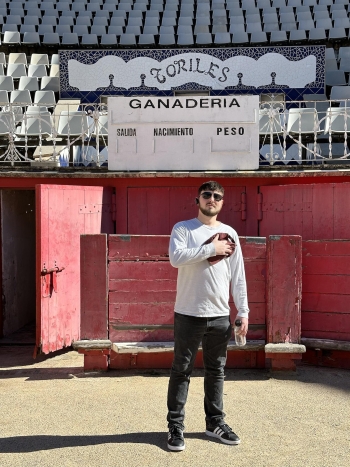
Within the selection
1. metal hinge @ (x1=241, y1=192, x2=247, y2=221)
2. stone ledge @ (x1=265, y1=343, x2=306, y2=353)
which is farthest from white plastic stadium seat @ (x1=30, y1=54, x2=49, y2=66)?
stone ledge @ (x1=265, y1=343, x2=306, y2=353)

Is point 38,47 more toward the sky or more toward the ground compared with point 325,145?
more toward the sky

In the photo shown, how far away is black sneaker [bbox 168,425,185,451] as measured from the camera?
12.4 feet

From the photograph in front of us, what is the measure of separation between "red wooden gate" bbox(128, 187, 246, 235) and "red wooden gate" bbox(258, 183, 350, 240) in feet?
1.16

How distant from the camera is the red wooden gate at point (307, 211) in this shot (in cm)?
631

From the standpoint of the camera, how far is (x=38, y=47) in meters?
14.5

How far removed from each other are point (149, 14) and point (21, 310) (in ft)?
33.3

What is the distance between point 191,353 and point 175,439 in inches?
21.2

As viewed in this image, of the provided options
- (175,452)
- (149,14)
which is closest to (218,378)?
(175,452)

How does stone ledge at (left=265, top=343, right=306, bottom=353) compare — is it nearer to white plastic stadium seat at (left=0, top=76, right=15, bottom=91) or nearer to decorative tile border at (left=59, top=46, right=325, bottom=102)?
decorative tile border at (left=59, top=46, right=325, bottom=102)

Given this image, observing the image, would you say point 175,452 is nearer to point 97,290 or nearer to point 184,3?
point 97,290

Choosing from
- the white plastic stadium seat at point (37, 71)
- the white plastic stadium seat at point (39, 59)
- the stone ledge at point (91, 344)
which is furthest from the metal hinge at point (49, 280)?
the white plastic stadium seat at point (39, 59)

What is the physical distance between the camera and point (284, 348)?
550 cm

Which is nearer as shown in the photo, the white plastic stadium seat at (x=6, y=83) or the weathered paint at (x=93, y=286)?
the weathered paint at (x=93, y=286)

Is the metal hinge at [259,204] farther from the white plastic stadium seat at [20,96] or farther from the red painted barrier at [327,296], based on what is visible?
the white plastic stadium seat at [20,96]
